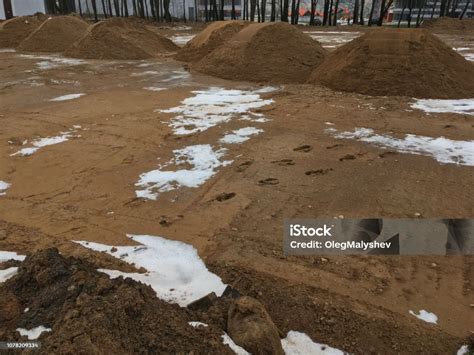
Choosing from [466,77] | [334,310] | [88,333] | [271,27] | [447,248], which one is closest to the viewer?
[88,333]

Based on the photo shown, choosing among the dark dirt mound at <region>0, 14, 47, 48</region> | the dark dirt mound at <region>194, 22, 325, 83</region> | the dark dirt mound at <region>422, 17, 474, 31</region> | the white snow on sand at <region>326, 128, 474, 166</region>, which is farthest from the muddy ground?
the dark dirt mound at <region>422, 17, 474, 31</region>

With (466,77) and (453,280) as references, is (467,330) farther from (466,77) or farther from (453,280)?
(466,77)

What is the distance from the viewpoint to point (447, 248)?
3.62 meters

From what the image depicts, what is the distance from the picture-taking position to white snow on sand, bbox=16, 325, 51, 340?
2229mm

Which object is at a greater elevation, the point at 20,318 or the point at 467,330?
the point at 20,318

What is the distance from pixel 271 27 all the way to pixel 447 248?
1013 centimetres

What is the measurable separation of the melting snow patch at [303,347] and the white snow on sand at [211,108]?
4.54 metres

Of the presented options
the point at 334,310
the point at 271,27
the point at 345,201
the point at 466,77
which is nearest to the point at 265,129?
the point at 345,201

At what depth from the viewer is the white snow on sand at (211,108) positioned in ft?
23.3

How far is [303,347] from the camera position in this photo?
2594mm

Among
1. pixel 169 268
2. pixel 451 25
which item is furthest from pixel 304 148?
pixel 451 25

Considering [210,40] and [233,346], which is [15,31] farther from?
[233,346]

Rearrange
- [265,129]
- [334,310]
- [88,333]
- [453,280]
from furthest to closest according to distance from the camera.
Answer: [265,129] < [453,280] < [334,310] < [88,333]

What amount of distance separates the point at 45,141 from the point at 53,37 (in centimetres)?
1506
